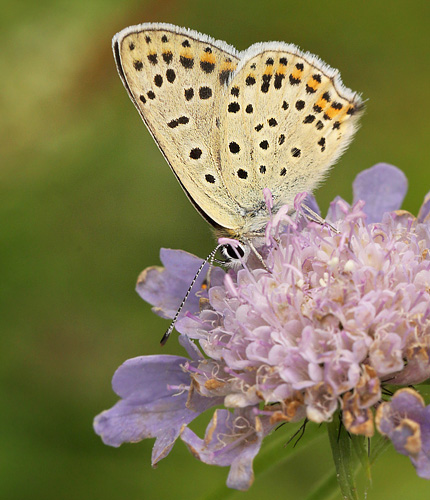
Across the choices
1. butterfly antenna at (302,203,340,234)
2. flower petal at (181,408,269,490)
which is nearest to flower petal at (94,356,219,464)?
flower petal at (181,408,269,490)

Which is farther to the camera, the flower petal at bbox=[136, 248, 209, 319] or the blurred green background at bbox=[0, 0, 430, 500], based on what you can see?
the blurred green background at bbox=[0, 0, 430, 500]

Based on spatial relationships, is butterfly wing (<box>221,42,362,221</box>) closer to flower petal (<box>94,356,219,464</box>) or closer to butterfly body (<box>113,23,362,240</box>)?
butterfly body (<box>113,23,362,240</box>)

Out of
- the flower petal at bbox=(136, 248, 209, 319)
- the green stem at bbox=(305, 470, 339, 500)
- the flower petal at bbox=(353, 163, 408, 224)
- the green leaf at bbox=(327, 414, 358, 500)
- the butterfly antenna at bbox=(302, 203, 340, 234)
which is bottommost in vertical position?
the green stem at bbox=(305, 470, 339, 500)

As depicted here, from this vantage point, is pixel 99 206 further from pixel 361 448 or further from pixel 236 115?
pixel 361 448

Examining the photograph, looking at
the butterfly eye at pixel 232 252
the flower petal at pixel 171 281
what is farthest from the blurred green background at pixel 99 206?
the butterfly eye at pixel 232 252

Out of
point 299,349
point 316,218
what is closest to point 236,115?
point 316,218

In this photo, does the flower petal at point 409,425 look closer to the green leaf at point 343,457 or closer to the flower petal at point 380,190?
the green leaf at point 343,457
